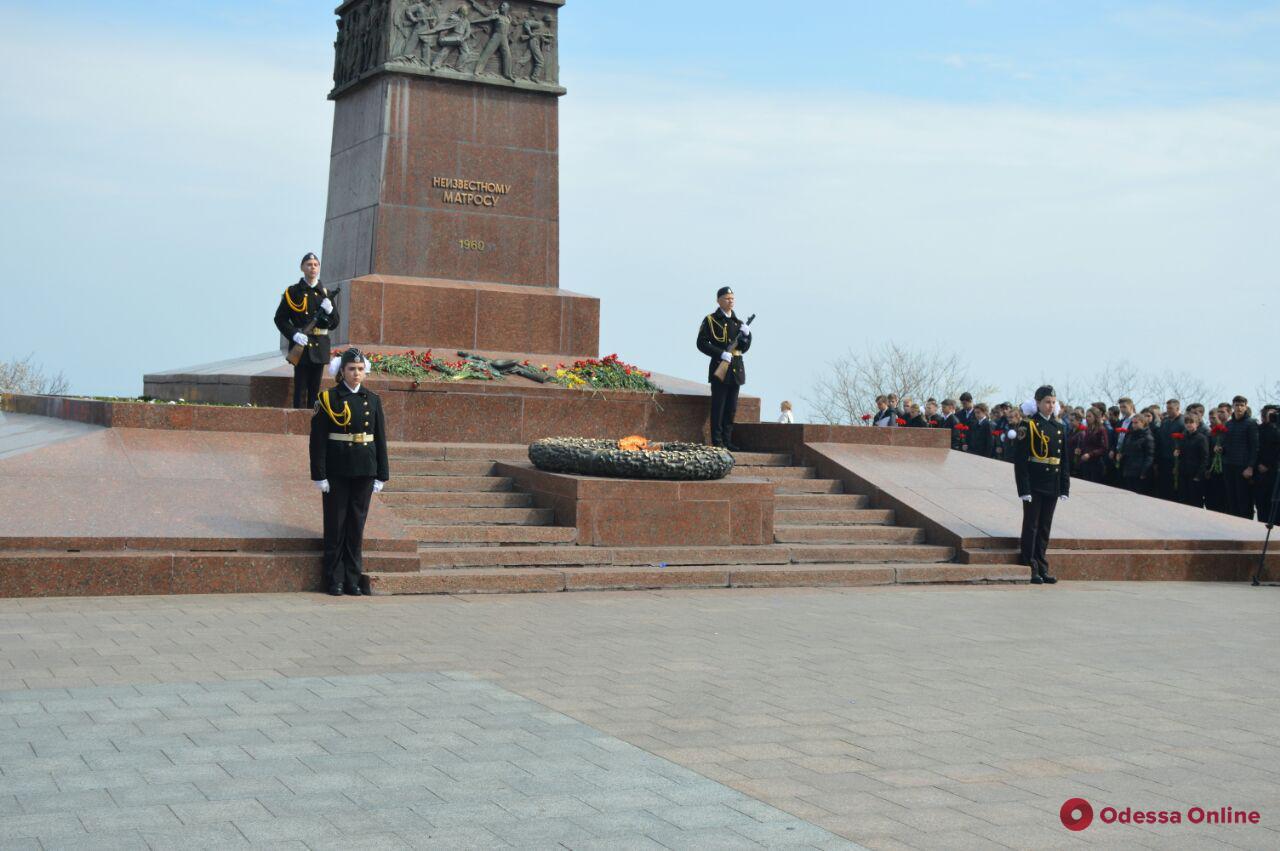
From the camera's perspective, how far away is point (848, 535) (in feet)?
42.1

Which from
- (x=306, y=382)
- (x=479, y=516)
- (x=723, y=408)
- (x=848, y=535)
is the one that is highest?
(x=306, y=382)

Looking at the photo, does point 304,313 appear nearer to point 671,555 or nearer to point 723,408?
point 671,555

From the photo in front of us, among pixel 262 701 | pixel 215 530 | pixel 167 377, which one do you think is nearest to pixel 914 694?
pixel 262 701

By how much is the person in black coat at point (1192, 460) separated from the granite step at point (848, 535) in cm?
596

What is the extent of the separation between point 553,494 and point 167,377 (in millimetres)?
7063

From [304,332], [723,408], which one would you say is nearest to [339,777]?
[304,332]

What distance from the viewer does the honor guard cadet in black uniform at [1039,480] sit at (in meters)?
12.5

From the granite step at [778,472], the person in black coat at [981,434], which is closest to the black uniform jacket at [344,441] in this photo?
the granite step at [778,472]

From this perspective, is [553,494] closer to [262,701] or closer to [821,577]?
[821,577]

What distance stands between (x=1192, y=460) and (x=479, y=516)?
965 centimetres

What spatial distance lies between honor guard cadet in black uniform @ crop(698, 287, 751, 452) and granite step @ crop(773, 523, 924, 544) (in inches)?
95.2

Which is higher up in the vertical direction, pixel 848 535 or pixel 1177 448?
pixel 1177 448

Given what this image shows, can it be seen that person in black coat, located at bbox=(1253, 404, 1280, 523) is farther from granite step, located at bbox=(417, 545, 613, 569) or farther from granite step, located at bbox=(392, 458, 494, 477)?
granite step, located at bbox=(392, 458, 494, 477)

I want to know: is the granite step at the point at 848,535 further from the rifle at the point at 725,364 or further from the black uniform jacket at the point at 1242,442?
the black uniform jacket at the point at 1242,442
